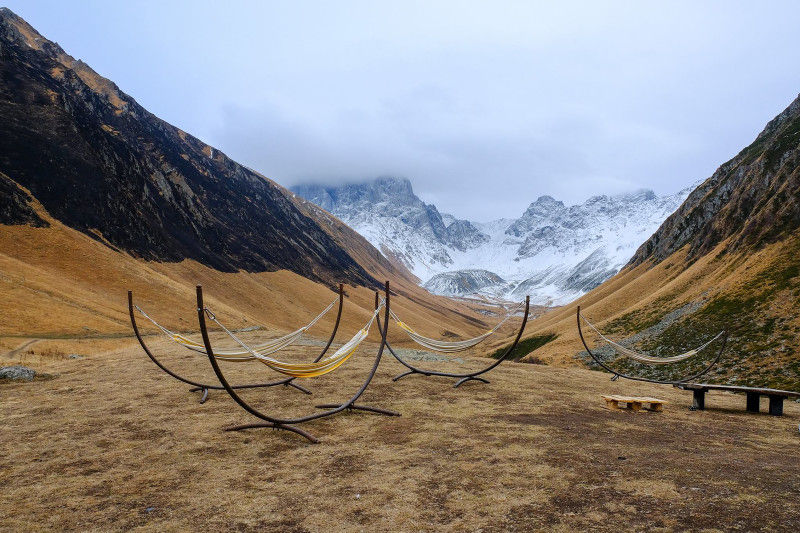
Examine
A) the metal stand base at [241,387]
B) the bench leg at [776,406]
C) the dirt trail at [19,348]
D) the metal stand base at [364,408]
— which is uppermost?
the bench leg at [776,406]

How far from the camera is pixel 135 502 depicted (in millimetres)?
6391

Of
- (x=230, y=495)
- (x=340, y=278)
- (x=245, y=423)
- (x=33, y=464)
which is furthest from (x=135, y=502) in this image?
(x=340, y=278)

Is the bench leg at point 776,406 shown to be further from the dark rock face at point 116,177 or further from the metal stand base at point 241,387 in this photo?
the dark rock face at point 116,177

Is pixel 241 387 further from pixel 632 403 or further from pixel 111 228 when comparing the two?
pixel 111 228

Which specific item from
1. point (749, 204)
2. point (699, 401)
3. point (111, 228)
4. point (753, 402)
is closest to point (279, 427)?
point (699, 401)

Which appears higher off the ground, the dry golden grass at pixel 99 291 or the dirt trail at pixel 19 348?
the dry golden grass at pixel 99 291

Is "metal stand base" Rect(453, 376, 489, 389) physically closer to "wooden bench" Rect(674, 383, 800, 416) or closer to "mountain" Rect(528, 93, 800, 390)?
"wooden bench" Rect(674, 383, 800, 416)

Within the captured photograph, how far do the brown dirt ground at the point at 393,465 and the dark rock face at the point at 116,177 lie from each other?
45.3 m

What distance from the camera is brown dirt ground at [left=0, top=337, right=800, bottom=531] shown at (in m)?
5.82

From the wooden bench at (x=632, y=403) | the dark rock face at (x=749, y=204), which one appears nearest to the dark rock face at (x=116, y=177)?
the wooden bench at (x=632, y=403)

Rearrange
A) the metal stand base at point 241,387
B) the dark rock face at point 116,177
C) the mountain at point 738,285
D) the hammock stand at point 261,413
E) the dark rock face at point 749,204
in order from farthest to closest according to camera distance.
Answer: the dark rock face at point 116,177 < the dark rock face at point 749,204 < the mountain at point 738,285 < the metal stand base at point 241,387 < the hammock stand at point 261,413

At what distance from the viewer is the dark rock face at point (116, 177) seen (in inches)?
2089

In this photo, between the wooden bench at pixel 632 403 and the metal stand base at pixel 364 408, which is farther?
the wooden bench at pixel 632 403

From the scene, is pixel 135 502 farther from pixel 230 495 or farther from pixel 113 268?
pixel 113 268
